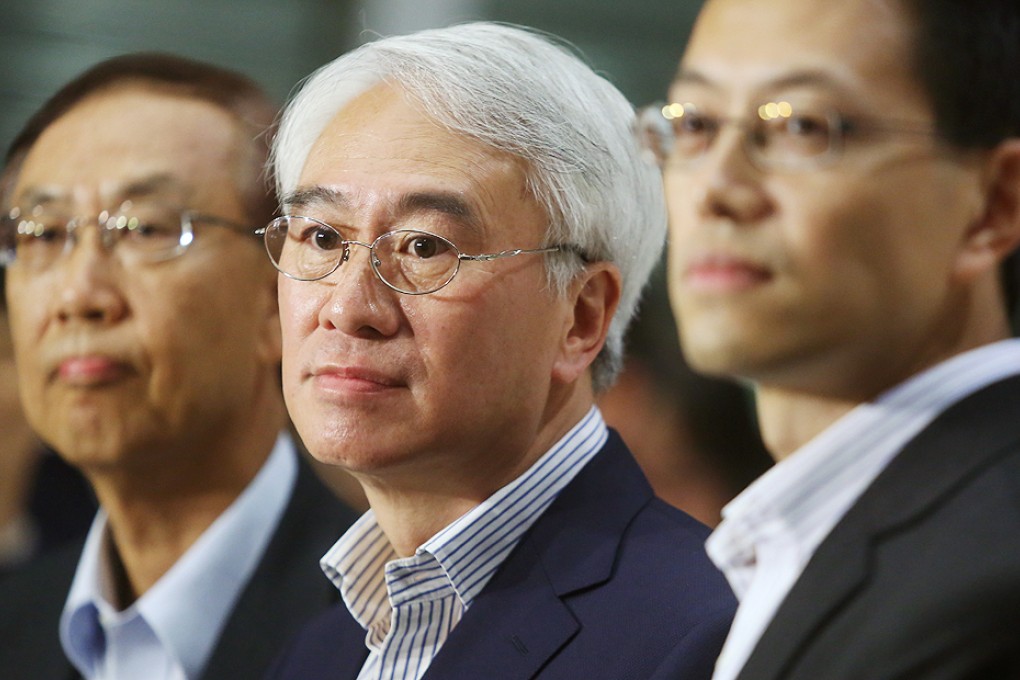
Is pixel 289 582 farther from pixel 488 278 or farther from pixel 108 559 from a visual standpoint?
pixel 488 278

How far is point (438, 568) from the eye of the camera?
2.18 m

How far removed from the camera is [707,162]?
1.63 metres

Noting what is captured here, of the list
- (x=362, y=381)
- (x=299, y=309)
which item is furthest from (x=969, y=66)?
(x=299, y=309)

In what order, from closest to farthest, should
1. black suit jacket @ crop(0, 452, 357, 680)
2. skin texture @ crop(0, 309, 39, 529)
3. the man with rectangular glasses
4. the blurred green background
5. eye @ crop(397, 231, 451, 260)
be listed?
the man with rectangular glasses, eye @ crop(397, 231, 451, 260), black suit jacket @ crop(0, 452, 357, 680), skin texture @ crop(0, 309, 39, 529), the blurred green background

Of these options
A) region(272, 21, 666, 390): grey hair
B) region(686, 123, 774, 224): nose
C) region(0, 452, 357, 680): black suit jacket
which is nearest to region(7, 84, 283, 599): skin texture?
region(0, 452, 357, 680): black suit jacket

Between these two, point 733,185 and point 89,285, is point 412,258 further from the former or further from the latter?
point 89,285

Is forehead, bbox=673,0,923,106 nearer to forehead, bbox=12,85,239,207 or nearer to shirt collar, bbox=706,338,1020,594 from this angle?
shirt collar, bbox=706,338,1020,594

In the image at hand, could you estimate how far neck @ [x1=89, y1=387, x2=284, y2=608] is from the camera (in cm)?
292

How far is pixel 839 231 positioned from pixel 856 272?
0.16 ft

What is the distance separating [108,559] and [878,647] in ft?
6.84

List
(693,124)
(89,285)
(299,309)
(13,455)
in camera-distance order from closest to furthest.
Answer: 1. (693,124)
2. (299,309)
3. (89,285)
4. (13,455)

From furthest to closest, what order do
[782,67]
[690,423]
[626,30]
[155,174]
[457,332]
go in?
[626,30] < [690,423] < [155,174] < [457,332] < [782,67]

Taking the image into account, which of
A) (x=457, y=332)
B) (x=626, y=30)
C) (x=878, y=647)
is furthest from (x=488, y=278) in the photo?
(x=626, y=30)

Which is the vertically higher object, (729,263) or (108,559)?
(729,263)
